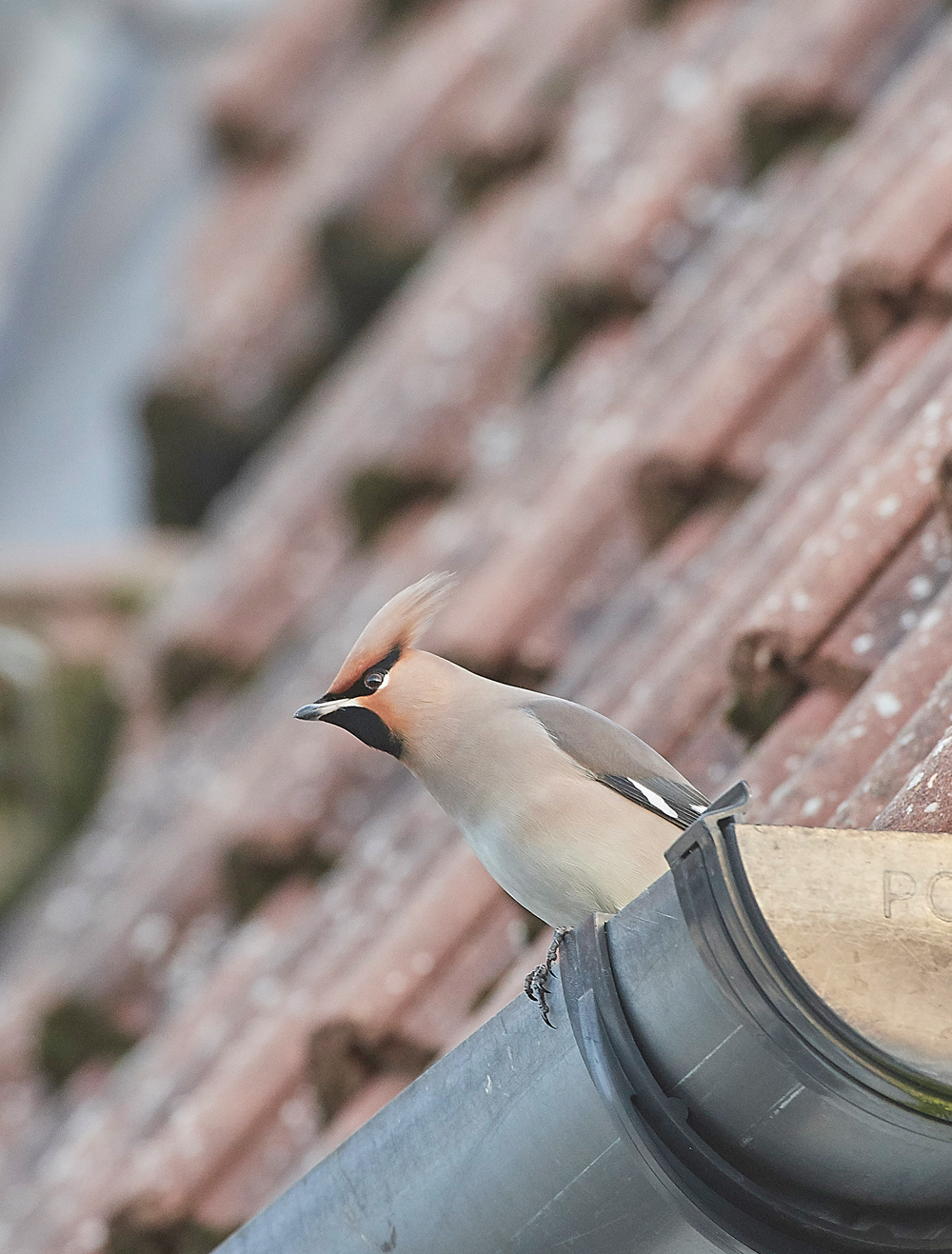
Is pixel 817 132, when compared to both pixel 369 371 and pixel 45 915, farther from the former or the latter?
pixel 45 915

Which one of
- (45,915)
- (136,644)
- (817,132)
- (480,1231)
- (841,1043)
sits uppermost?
(817,132)

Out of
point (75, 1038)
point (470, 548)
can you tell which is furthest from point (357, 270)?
point (75, 1038)

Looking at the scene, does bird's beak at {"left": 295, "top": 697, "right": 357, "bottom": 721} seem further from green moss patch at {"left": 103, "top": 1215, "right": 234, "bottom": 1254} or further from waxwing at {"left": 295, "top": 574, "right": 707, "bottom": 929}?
green moss patch at {"left": 103, "top": 1215, "right": 234, "bottom": 1254}

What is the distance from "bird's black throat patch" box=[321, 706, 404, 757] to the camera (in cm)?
158

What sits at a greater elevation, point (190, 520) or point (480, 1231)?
point (480, 1231)

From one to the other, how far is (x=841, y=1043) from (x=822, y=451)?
5.26 feet

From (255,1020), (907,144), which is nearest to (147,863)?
(255,1020)

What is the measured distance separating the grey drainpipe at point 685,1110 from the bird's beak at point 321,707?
11.4 inches

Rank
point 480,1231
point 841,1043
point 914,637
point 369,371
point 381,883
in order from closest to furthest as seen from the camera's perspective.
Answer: point 841,1043
point 480,1231
point 914,637
point 381,883
point 369,371

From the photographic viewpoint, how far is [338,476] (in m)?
4.15

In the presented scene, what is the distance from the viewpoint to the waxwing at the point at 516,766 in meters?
1.60

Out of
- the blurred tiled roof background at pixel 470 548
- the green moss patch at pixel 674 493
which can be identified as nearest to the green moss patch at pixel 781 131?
the blurred tiled roof background at pixel 470 548

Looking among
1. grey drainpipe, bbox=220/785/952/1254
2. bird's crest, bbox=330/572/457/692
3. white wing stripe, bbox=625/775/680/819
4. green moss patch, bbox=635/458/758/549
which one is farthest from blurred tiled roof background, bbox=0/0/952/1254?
bird's crest, bbox=330/572/457/692

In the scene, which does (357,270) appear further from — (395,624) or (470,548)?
(395,624)
